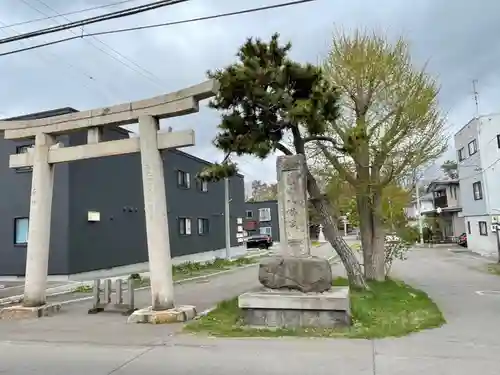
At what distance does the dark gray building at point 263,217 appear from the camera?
5440 centimetres

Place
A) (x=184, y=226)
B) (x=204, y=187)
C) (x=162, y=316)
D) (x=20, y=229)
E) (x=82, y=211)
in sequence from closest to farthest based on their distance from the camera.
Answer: (x=162, y=316), (x=82, y=211), (x=20, y=229), (x=184, y=226), (x=204, y=187)

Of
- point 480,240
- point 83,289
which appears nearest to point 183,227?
point 83,289

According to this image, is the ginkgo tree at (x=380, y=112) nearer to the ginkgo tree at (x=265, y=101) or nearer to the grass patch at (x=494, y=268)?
the ginkgo tree at (x=265, y=101)

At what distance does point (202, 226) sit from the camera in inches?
1103

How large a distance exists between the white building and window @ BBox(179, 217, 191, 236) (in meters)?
17.9

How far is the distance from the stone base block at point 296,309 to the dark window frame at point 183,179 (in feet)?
55.9

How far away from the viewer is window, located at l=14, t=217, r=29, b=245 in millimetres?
17211

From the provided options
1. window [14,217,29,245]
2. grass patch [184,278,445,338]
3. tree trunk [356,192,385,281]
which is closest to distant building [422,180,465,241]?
tree trunk [356,192,385,281]

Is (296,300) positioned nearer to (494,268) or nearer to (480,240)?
(494,268)

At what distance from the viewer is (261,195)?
267ft

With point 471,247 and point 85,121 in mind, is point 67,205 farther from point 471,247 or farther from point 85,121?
point 471,247

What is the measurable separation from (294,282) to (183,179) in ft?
58.1

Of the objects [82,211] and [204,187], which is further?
[204,187]

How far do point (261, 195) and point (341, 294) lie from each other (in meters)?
73.4
